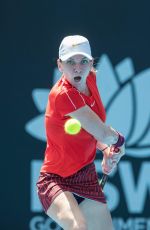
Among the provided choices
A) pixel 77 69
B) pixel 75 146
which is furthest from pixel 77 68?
pixel 75 146

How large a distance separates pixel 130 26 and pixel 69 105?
1696mm

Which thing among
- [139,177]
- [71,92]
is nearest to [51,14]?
[139,177]

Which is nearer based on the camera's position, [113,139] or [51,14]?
[113,139]

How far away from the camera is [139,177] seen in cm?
516

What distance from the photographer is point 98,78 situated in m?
5.11

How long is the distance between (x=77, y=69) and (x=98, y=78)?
1542 mm

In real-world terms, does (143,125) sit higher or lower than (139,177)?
higher

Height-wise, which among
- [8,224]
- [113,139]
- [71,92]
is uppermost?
[71,92]

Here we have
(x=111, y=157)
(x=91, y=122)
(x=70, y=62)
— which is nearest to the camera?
(x=91, y=122)

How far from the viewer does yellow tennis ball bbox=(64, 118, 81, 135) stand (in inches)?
141

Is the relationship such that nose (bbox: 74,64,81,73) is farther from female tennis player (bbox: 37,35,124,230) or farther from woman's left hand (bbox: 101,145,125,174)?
woman's left hand (bbox: 101,145,125,174)

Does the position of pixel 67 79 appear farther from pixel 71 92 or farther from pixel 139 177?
pixel 139 177

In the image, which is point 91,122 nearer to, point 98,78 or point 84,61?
point 84,61

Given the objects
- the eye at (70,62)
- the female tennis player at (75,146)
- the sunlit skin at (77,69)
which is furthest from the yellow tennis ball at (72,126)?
the eye at (70,62)
